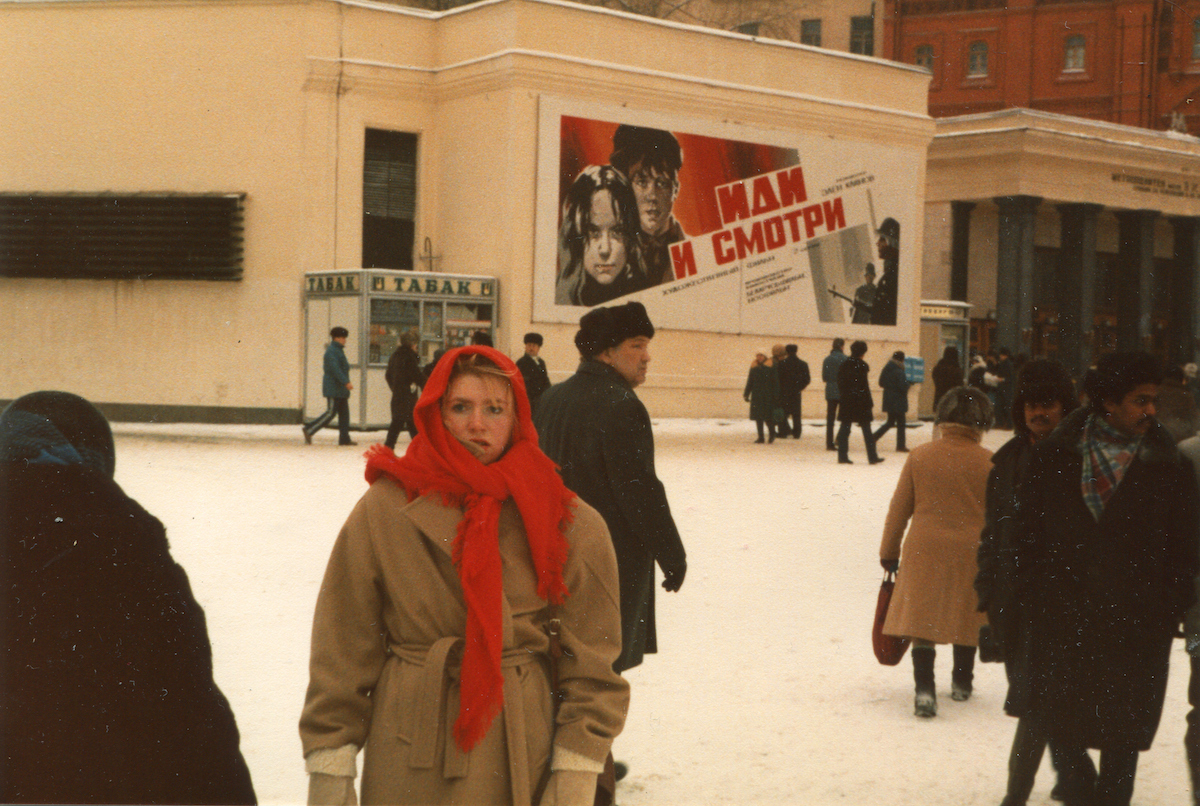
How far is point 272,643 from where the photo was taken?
688cm

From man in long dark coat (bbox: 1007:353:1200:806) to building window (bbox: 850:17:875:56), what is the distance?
45.8 m

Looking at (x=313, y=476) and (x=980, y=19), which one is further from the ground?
Answer: (x=980, y=19)

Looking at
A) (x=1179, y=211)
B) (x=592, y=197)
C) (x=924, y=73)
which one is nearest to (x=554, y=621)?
(x=592, y=197)

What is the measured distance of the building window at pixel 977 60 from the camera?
45750 mm

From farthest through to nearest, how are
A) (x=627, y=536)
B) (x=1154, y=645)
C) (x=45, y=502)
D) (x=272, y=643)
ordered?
1. (x=272, y=643)
2. (x=627, y=536)
3. (x=1154, y=645)
4. (x=45, y=502)

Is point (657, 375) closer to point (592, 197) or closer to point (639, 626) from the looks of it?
point (592, 197)

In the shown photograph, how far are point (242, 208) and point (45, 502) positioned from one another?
22.3 meters

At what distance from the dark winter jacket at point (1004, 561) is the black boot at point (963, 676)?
62.8 inches

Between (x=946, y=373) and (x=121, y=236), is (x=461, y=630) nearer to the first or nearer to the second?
(x=946, y=373)

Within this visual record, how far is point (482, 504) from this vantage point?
2.65 m

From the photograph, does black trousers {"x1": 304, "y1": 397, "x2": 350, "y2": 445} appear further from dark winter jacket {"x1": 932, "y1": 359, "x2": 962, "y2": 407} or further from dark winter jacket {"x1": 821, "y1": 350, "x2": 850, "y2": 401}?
dark winter jacket {"x1": 932, "y1": 359, "x2": 962, "y2": 407}

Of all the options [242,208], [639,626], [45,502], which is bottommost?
[639,626]

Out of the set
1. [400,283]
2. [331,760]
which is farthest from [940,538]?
[400,283]

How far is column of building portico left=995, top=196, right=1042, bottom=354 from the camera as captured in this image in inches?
1280
